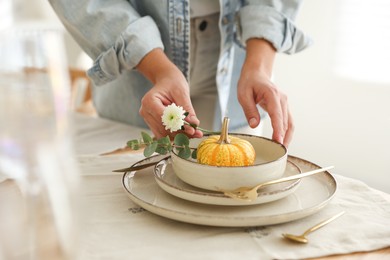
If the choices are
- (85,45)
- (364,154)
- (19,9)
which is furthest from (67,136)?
(19,9)

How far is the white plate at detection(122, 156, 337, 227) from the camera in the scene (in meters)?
0.65

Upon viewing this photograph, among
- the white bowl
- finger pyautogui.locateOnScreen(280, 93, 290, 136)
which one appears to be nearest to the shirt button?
finger pyautogui.locateOnScreen(280, 93, 290, 136)

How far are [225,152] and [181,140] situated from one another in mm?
72

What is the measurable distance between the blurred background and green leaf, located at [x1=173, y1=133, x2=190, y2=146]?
1.65 metres

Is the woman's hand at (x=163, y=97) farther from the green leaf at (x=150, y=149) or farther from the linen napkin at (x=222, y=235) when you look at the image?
the linen napkin at (x=222, y=235)

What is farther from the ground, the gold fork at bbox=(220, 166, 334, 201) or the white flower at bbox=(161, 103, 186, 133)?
the white flower at bbox=(161, 103, 186, 133)

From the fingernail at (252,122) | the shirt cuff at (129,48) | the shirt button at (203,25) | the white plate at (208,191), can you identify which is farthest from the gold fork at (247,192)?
the shirt button at (203,25)

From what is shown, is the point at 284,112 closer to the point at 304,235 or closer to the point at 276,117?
the point at 276,117

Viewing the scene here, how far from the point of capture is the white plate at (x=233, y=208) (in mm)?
649

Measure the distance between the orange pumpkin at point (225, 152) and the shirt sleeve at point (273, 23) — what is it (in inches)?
17.4

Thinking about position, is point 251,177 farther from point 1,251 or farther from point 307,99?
point 307,99

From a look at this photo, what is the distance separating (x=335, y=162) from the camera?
8.01 ft

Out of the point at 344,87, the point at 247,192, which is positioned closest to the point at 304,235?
the point at 247,192

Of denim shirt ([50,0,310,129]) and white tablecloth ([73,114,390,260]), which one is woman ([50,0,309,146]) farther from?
white tablecloth ([73,114,390,260])
